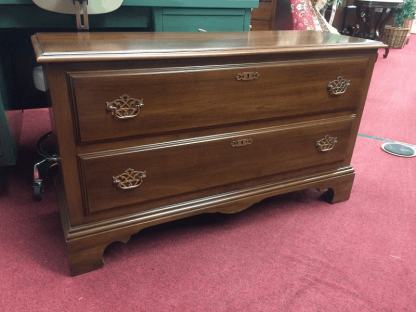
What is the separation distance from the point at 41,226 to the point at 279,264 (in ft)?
2.91

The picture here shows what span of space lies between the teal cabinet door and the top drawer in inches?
26.4

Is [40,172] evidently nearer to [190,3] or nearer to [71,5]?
[71,5]

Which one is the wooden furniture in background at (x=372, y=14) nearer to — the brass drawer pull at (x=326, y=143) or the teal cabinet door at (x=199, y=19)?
the teal cabinet door at (x=199, y=19)

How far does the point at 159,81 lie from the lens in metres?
0.98

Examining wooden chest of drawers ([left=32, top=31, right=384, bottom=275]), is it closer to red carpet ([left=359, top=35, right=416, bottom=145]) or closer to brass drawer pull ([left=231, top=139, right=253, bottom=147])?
brass drawer pull ([left=231, top=139, right=253, bottom=147])

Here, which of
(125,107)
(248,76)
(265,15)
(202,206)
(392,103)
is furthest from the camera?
(265,15)

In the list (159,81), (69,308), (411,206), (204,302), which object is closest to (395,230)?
(411,206)

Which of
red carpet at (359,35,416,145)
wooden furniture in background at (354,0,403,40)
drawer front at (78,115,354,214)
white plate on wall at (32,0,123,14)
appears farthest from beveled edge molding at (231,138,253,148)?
wooden furniture in background at (354,0,403,40)

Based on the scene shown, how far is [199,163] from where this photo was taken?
116 cm

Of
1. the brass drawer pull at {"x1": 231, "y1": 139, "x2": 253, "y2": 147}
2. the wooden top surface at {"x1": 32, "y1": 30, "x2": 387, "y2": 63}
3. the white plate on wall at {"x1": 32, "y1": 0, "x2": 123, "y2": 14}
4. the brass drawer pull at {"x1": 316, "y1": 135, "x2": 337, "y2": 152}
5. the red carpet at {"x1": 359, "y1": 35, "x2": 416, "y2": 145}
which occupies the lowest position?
the red carpet at {"x1": 359, "y1": 35, "x2": 416, "y2": 145}

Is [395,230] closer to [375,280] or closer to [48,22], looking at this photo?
[375,280]

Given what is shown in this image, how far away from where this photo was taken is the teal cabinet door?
159 centimetres

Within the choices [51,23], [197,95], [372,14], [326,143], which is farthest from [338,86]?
[372,14]

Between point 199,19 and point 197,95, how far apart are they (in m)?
0.78
